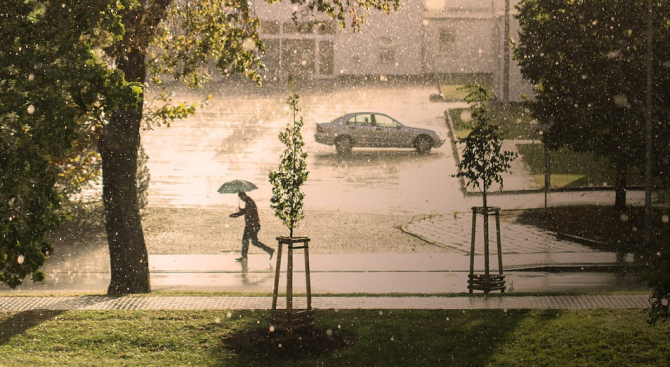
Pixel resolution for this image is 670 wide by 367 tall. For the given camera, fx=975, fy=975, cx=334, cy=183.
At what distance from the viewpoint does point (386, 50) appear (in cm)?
6231

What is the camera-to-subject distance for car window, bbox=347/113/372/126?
3753 centimetres

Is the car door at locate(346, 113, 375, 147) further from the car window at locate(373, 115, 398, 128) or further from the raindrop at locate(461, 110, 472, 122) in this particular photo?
the raindrop at locate(461, 110, 472, 122)

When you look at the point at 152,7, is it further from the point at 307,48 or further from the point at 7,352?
the point at 307,48

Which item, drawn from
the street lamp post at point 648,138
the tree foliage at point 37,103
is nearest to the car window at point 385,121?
the street lamp post at point 648,138

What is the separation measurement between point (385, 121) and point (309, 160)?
3908 mm

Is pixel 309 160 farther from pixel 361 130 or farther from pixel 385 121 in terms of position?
pixel 385 121

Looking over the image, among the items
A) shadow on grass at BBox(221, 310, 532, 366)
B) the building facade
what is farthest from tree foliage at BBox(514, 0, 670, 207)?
the building facade

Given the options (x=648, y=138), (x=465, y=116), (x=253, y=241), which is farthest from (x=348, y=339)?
(x=465, y=116)

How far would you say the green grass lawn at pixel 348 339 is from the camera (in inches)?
453

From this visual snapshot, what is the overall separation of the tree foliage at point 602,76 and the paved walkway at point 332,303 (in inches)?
381

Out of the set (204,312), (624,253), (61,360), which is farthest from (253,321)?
(624,253)

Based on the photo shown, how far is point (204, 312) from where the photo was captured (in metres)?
13.6

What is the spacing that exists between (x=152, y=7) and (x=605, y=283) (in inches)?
387

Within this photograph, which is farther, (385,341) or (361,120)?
(361,120)
